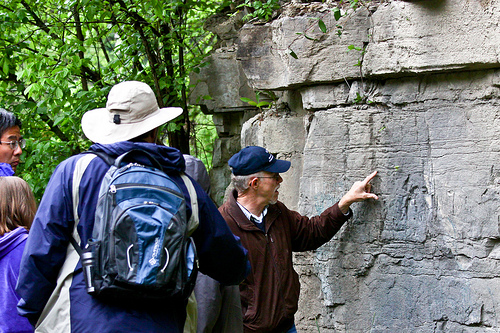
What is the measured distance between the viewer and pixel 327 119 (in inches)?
139

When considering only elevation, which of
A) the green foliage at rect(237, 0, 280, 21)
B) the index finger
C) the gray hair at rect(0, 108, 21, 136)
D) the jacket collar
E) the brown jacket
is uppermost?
the green foliage at rect(237, 0, 280, 21)

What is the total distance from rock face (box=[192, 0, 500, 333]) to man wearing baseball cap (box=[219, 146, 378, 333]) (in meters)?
0.22

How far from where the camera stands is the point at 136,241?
188 cm

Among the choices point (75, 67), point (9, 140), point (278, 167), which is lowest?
point (278, 167)

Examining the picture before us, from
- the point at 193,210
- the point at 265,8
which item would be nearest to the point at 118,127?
the point at 193,210

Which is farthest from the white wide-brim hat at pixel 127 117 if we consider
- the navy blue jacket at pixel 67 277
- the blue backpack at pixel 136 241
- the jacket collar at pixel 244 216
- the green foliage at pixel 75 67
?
the green foliage at pixel 75 67

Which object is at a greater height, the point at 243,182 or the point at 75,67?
the point at 75,67

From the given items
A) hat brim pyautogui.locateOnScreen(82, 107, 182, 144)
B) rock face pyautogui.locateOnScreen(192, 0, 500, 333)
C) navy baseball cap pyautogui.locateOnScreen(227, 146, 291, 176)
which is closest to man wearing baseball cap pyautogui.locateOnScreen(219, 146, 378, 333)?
navy baseball cap pyautogui.locateOnScreen(227, 146, 291, 176)

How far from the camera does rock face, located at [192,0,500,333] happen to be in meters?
3.04

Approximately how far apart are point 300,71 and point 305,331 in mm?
1644

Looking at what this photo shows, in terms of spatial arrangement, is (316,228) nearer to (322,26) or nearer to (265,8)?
(322,26)

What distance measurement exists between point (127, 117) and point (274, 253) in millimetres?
1284

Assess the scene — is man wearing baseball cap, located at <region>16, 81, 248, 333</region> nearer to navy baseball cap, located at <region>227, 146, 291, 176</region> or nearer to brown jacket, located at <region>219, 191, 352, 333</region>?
brown jacket, located at <region>219, 191, 352, 333</region>

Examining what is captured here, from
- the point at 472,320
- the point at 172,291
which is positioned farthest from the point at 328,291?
the point at 172,291
